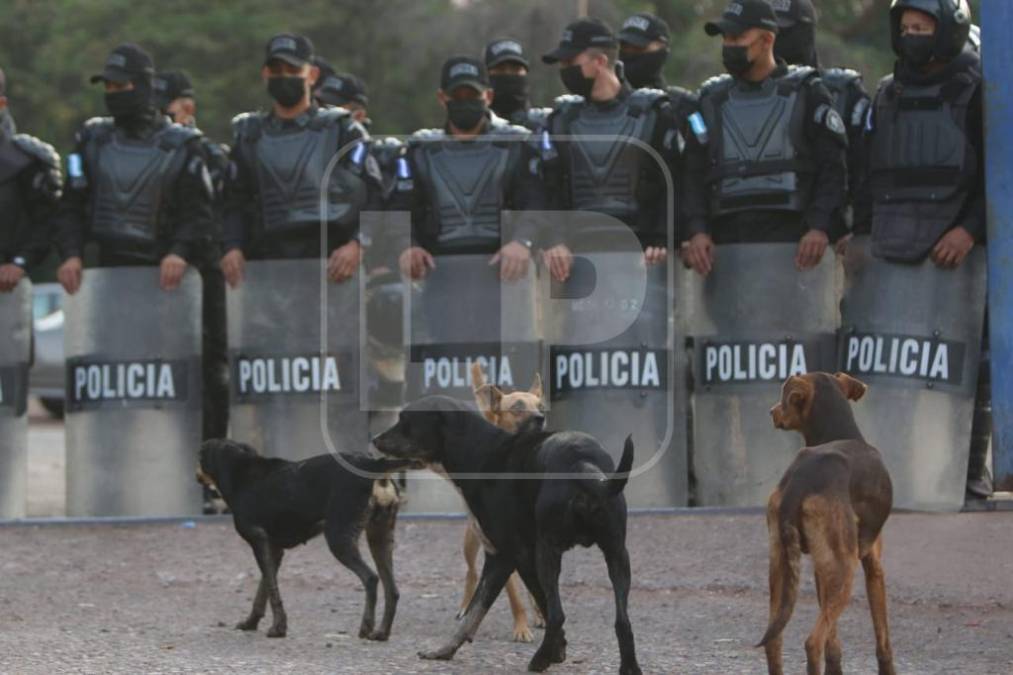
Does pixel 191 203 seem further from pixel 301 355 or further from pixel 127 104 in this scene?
pixel 301 355

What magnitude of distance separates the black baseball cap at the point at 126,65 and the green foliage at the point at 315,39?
812 inches

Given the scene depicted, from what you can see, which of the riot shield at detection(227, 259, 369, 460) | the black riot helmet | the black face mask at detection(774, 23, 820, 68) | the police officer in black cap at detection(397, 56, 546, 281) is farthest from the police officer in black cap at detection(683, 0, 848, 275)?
the riot shield at detection(227, 259, 369, 460)

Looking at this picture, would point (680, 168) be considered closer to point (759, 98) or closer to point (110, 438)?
point (759, 98)

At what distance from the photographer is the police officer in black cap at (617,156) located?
11.9m

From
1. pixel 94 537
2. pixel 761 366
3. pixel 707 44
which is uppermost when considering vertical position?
pixel 707 44

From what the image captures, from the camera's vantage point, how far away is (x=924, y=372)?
11164 millimetres

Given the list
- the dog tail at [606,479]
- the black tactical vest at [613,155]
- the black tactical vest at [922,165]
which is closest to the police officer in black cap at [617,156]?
the black tactical vest at [613,155]

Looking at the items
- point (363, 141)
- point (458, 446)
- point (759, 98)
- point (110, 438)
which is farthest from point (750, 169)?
point (110, 438)

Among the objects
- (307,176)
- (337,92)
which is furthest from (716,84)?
(337,92)

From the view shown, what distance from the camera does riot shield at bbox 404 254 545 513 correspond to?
475 inches

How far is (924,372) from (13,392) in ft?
17.2

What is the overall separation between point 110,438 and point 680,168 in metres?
3.65

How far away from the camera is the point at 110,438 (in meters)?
12.7

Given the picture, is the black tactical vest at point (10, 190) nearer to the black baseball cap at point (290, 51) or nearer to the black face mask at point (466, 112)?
the black baseball cap at point (290, 51)
